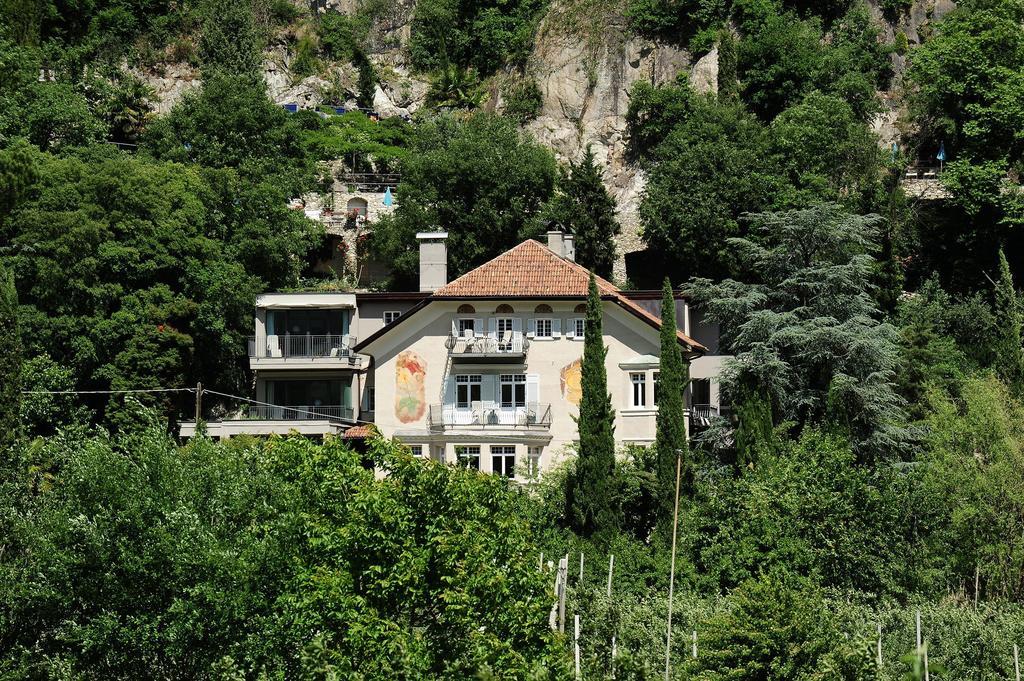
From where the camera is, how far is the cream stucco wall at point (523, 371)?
47.7m

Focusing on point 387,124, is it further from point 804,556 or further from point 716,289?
point 804,556

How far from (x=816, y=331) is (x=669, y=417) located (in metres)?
7.81

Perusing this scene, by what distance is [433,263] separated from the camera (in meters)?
54.5

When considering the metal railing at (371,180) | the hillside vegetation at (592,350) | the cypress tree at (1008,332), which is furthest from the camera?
the metal railing at (371,180)

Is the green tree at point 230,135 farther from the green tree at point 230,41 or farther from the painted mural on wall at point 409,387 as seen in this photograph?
the painted mural on wall at point 409,387

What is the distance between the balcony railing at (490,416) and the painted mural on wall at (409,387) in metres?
0.61

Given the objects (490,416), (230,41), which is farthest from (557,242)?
(230,41)

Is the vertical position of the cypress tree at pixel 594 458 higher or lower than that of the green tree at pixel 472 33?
lower

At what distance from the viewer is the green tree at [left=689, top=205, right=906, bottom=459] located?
153 ft

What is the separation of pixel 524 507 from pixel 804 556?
722 cm

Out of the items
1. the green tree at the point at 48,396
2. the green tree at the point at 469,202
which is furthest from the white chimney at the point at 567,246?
the green tree at the point at 48,396

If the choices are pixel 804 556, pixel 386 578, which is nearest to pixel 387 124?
pixel 804 556

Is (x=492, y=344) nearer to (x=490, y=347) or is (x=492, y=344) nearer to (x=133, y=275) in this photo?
(x=490, y=347)

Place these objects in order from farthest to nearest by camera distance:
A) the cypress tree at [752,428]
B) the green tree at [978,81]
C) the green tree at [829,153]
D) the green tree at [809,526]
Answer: the green tree at [978,81] < the green tree at [829,153] < the cypress tree at [752,428] < the green tree at [809,526]
